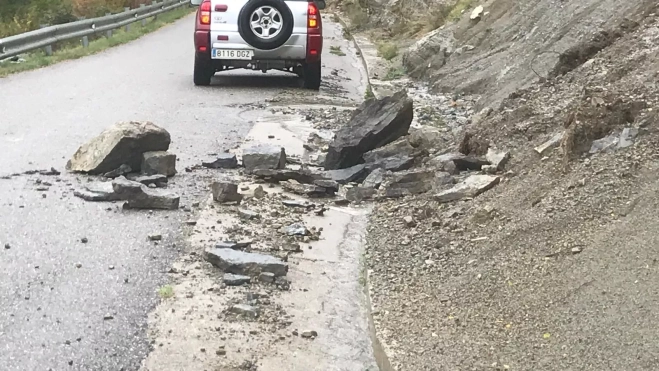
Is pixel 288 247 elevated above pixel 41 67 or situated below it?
above

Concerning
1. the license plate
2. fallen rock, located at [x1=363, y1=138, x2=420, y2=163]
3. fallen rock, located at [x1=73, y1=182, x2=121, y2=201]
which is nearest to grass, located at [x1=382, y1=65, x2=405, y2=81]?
the license plate

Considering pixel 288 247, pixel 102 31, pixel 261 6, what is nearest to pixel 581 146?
pixel 288 247

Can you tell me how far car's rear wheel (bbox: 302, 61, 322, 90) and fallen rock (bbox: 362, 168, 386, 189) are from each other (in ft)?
20.2

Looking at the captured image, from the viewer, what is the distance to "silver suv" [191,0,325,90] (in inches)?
508

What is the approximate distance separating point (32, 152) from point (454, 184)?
3.89 meters

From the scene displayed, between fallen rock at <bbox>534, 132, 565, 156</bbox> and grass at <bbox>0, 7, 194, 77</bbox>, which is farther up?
fallen rock at <bbox>534, 132, 565, 156</bbox>

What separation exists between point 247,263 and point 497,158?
246 centimetres

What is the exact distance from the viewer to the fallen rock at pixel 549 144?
630cm

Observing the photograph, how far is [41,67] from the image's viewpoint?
15953mm

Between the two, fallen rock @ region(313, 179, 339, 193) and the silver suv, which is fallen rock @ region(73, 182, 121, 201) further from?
the silver suv

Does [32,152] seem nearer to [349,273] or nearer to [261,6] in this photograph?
[349,273]

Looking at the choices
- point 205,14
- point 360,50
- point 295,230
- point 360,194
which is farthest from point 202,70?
point 360,50

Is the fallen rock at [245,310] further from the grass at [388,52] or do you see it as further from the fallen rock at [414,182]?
the grass at [388,52]

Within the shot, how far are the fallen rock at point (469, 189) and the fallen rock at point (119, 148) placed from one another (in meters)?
2.45
